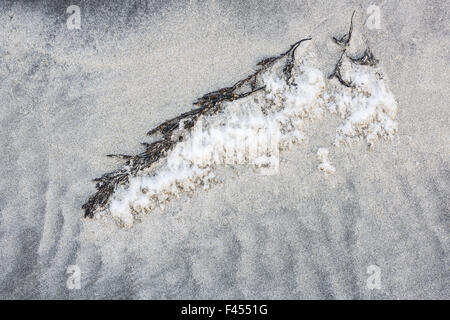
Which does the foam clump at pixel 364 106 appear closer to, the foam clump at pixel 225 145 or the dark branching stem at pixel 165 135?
the foam clump at pixel 225 145

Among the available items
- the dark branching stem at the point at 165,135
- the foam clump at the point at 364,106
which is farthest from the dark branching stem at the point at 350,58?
the dark branching stem at the point at 165,135

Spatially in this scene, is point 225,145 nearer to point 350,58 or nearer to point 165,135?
point 165,135

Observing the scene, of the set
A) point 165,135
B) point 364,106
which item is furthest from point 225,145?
point 364,106

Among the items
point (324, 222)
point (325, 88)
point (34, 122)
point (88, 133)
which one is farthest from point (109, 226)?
point (325, 88)

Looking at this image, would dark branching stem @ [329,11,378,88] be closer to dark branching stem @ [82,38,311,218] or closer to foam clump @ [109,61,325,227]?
foam clump @ [109,61,325,227]

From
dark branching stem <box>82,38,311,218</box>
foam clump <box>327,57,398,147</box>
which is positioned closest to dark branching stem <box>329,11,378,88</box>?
foam clump <box>327,57,398,147</box>

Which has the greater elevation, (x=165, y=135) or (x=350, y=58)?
(x=350, y=58)
